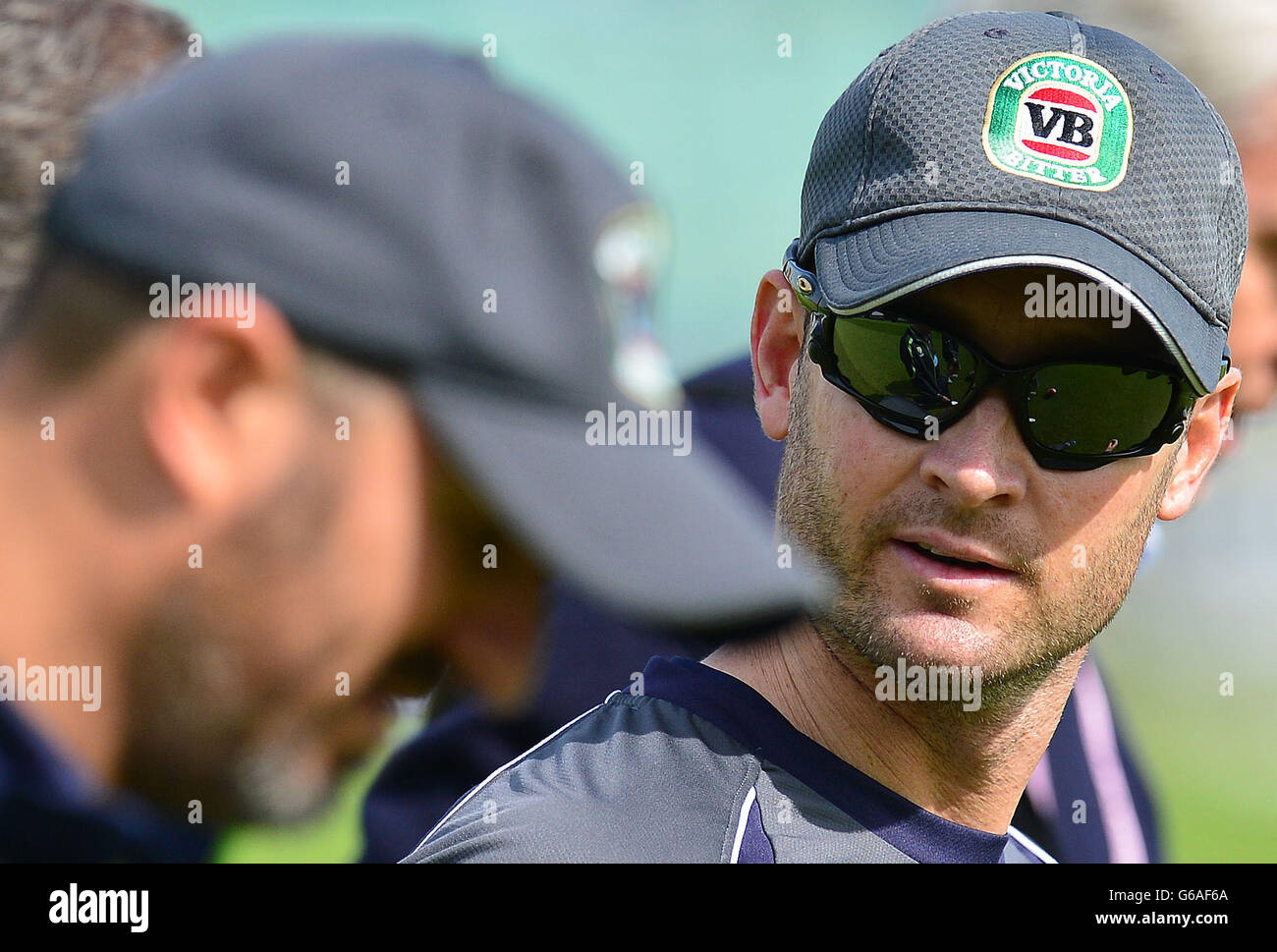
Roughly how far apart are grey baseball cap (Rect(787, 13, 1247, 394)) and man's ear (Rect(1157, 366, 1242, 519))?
224mm

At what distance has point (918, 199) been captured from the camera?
1.47 m

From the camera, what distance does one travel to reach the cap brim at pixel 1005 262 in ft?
4.56

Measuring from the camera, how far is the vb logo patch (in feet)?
4.71

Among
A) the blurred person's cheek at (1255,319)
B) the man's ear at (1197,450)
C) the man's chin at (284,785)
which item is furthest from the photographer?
the blurred person's cheek at (1255,319)

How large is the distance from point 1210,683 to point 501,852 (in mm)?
5993

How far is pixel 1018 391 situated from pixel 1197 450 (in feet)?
1.34

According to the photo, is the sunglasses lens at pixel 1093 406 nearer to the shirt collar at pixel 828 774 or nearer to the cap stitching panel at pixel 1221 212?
the cap stitching panel at pixel 1221 212

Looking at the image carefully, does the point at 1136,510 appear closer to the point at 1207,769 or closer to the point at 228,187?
the point at 228,187

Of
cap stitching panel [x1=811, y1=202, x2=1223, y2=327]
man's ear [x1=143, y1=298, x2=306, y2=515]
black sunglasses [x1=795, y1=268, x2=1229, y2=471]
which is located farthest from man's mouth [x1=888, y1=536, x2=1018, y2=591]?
man's ear [x1=143, y1=298, x2=306, y2=515]
